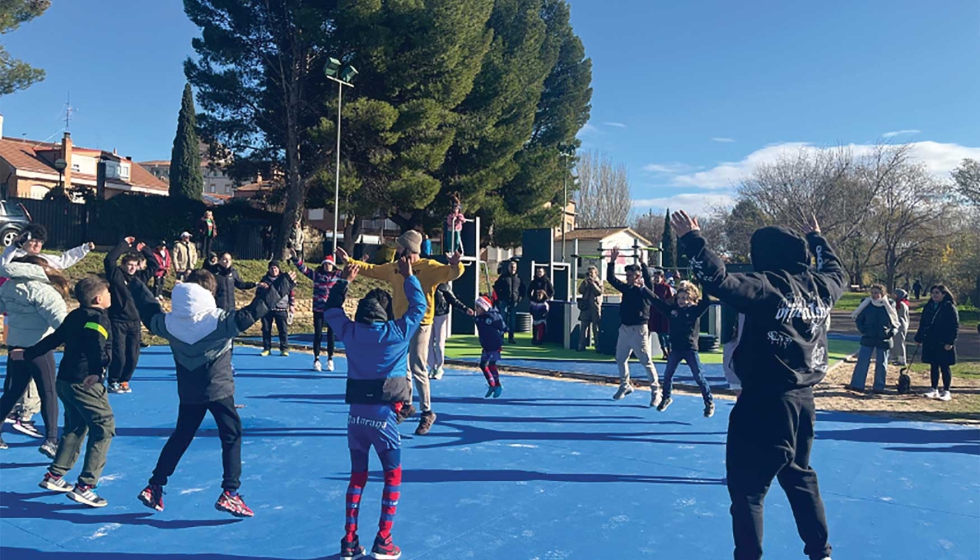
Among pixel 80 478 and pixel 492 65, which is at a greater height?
pixel 492 65

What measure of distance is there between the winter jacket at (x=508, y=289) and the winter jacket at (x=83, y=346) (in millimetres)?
11815

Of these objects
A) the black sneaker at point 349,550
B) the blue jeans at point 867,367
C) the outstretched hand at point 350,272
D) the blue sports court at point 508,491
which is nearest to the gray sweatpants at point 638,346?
the blue sports court at point 508,491

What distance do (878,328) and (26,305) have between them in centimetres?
1126

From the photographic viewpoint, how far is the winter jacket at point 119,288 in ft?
24.5

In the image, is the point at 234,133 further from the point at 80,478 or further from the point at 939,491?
the point at 939,491

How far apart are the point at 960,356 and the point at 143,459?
18203 millimetres

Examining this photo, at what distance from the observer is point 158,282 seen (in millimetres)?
17234

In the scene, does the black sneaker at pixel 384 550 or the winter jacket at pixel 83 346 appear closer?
the black sneaker at pixel 384 550

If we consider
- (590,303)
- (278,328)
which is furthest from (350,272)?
(590,303)

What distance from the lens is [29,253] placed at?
6070 mm

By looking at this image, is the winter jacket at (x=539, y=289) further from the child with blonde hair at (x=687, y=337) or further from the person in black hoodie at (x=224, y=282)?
the child with blonde hair at (x=687, y=337)

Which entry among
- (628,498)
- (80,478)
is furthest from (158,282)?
(628,498)

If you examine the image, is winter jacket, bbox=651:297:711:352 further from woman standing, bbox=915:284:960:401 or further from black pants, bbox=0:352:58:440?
black pants, bbox=0:352:58:440

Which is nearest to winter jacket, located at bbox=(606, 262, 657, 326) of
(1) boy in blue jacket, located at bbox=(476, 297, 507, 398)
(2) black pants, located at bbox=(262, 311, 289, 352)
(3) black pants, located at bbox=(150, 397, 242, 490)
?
(1) boy in blue jacket, located at bbox=(476, 297, 507, 398)
